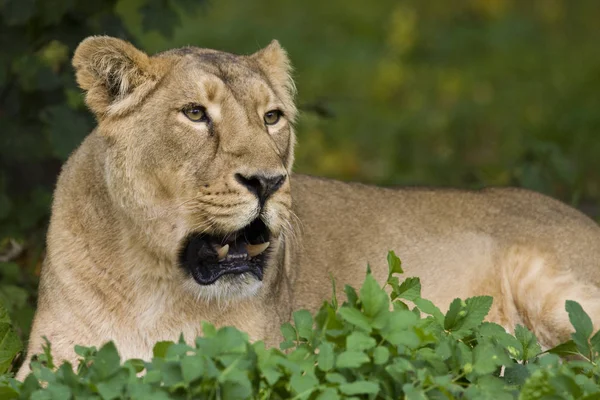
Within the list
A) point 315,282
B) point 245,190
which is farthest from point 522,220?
point 245,190

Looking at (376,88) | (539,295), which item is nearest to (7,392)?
(539,295)

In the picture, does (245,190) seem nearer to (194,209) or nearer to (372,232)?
(194,209)

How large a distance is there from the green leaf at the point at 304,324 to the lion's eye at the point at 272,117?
0.84 metres

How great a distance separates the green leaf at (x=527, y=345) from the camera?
373 centimetres

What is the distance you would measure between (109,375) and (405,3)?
11358mm

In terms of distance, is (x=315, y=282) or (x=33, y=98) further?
(x=33, y=98)

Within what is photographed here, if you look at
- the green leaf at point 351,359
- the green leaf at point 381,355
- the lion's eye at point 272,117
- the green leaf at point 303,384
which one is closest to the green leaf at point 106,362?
the green leaf at point 303,384

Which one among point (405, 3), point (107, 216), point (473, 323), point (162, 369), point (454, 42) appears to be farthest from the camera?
point (405, 3)

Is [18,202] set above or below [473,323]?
below

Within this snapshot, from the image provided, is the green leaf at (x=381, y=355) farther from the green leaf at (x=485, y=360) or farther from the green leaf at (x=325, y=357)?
the green leaf at (x=485, y=360)

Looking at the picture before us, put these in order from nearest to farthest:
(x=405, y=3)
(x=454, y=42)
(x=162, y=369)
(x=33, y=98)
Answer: (x=162, y=369), (x=33, y=98), (x=454, y=42), (x=405, y=3)

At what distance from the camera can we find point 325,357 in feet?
10.9

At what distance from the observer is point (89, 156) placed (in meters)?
4.30

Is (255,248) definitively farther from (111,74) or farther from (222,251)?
(111,74)
